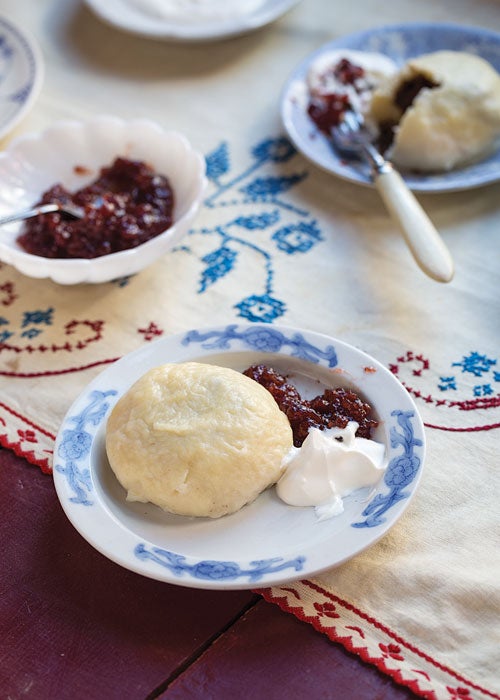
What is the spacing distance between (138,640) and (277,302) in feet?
2.35

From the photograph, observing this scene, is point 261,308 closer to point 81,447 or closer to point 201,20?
point 81,447

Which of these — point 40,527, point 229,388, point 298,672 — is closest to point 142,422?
point 229,388

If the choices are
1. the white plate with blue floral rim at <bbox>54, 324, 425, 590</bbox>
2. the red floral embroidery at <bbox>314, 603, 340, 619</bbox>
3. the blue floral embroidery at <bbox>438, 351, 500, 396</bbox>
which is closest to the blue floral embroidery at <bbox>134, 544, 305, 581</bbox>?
the white plate with blue floral rim at <bbox>54, 324, 425, 590</bbox>

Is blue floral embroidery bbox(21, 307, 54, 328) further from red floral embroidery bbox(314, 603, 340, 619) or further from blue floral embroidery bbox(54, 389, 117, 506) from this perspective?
red floral embroidery bbox(314, 603, 340, 619)

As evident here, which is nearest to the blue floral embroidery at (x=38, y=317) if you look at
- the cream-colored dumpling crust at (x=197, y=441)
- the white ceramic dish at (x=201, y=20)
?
the cream-colored dumpling crust at (x=197, y=441)

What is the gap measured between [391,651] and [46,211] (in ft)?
3.43

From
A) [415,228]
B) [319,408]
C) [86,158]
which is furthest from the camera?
[86,158]

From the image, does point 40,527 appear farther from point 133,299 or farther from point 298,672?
point 133,299

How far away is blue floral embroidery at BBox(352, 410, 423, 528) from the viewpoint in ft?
3.49

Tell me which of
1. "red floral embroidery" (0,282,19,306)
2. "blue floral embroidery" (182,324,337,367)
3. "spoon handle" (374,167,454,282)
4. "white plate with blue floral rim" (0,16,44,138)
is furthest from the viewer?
"white plate with blue floral rim" (0,16,44,138)

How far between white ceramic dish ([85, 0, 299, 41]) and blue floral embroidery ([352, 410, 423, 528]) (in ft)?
4.66

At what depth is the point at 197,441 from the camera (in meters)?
1.12

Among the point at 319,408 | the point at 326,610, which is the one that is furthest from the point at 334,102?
the point at 326,610

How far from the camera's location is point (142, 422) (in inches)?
45.5
